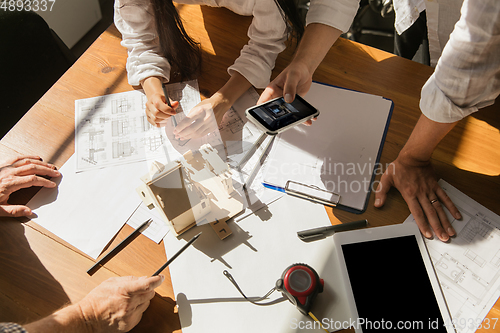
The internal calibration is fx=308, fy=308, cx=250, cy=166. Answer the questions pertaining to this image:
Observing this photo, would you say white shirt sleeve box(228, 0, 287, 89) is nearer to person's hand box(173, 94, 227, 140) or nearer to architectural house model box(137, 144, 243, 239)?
person's hand box(173, 94, 227, 140)

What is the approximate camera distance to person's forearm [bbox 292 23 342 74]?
0.89m

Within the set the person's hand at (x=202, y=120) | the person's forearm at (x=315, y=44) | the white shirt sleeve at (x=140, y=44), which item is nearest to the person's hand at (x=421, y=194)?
the person's forearm at (x=315, y=44)

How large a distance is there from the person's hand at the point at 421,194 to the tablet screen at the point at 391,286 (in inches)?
2.7

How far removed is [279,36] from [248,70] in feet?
0.48

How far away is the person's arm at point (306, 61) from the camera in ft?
2.79

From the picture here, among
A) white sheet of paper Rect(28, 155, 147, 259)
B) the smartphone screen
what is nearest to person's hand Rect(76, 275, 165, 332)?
white sheet of paper Rect(28, 155, 147, 259)

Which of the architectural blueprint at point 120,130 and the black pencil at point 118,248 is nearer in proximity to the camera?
the black pencil at point 118,248

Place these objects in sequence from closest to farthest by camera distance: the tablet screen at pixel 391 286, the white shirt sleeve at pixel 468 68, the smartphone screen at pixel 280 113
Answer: the white shirt sleeve at pixel 468 68 → the tablet screen at pixel 391 286 → the smartphone screen at pixel 280 113

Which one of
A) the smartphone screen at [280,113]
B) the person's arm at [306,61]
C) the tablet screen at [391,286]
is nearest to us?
the tablet screen at [391,286]

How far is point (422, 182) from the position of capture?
771 mm

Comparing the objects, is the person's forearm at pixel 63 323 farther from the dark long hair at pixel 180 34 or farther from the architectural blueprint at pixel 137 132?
the dark long hair at pixel 180 34

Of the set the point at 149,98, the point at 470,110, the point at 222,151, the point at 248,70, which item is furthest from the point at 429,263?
the point at 149,98

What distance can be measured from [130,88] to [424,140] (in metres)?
0.86

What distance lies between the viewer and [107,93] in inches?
38.3
